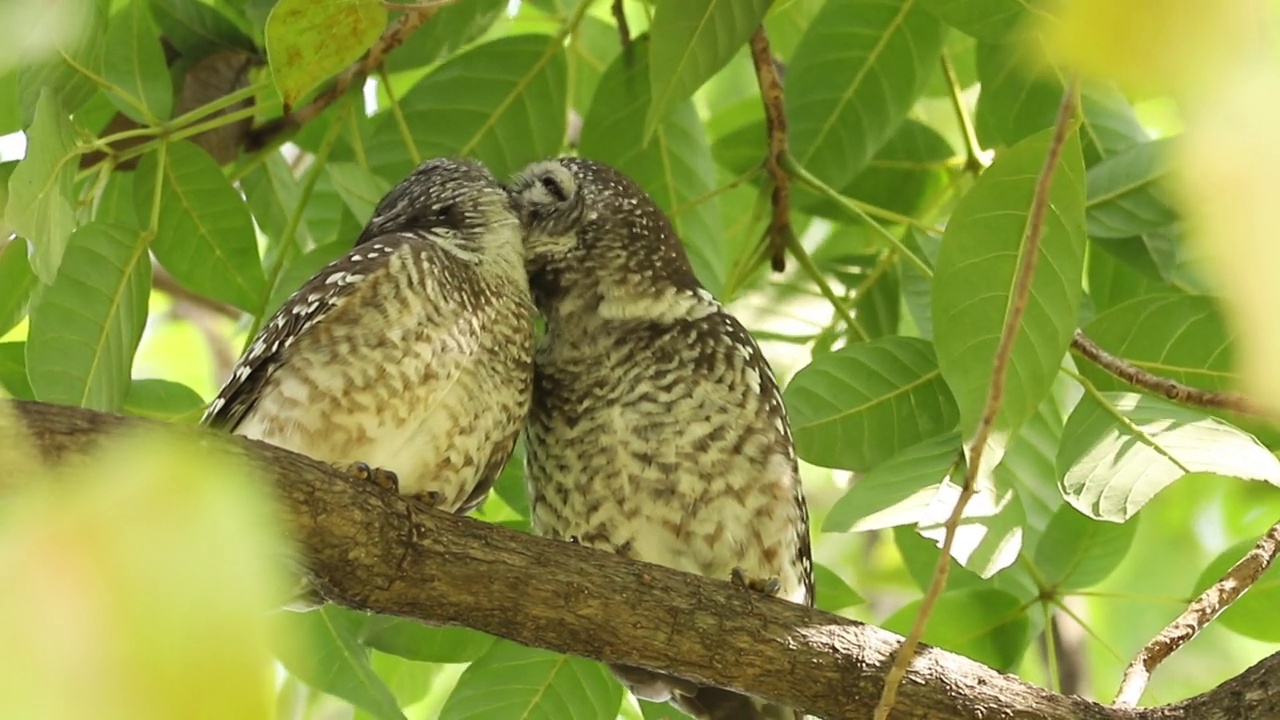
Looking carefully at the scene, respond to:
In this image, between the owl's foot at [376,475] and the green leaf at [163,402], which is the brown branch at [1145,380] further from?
the green leaf at [163,402]

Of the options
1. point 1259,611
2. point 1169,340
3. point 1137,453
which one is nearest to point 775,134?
point 1169,340

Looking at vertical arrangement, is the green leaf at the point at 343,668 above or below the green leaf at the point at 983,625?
below

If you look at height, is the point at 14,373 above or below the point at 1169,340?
below

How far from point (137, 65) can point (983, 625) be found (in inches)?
79.4

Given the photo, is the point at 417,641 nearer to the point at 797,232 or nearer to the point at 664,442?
the point at 664,442

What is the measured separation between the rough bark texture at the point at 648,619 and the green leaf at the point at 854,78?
1.18 m

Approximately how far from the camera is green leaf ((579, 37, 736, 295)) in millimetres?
3127

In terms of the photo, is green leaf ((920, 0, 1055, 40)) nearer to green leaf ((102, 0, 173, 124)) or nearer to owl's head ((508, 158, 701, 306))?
owl's head ((508, 158, 701, 306))

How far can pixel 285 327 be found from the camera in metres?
2.55

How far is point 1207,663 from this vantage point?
561cm

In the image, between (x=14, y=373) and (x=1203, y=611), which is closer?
(x=1203, y=611)

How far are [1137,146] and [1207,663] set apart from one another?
3.54 metres

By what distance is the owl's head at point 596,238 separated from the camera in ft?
9.73

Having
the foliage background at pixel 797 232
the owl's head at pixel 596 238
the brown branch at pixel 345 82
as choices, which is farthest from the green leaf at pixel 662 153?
the brown branch at pixel 345 82
